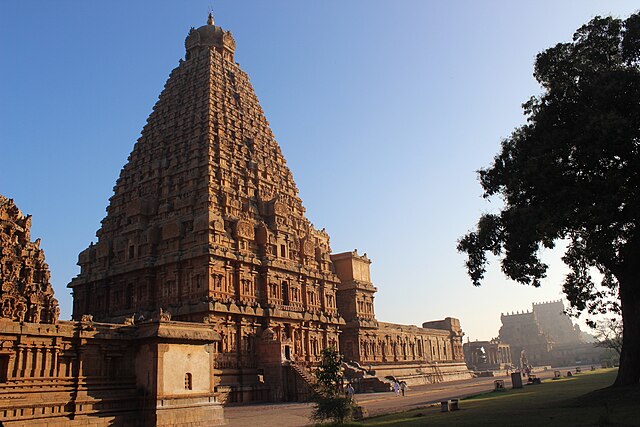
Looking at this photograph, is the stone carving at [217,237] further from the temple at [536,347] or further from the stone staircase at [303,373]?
the temple at [536,347]

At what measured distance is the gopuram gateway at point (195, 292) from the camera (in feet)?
79.4

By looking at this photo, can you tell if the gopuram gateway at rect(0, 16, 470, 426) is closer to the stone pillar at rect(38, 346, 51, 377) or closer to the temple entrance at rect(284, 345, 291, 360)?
the stone pillar at rect(38, 346, 51, 377)

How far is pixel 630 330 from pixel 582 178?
22.9ft

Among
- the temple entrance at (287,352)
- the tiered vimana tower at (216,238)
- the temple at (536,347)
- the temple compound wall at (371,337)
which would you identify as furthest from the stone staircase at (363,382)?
the temple at (536,347)

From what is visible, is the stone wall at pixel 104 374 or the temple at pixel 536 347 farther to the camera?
the temple at pixel 536 347

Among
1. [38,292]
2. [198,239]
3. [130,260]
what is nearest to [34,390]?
[38,292]

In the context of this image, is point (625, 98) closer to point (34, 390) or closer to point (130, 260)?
point (34, 390)

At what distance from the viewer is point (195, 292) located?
4172cm

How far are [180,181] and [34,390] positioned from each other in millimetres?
26701

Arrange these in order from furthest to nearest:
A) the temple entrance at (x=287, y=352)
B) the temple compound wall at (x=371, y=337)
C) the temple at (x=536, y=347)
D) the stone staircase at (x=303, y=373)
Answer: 1. the temple at (x=536, y=347)
2. the temple compound wall at (x=371, y=337)
3. the temple entrance at (x=287, y=352)
4. the stone staircase at (x=303, y=373)

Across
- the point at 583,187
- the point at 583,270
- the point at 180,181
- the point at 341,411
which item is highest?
the point at 180,181

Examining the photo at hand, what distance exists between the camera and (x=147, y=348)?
2664cm

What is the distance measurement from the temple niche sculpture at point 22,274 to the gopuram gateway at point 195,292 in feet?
0.19

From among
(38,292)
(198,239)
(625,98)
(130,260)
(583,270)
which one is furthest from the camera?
(130,260)
